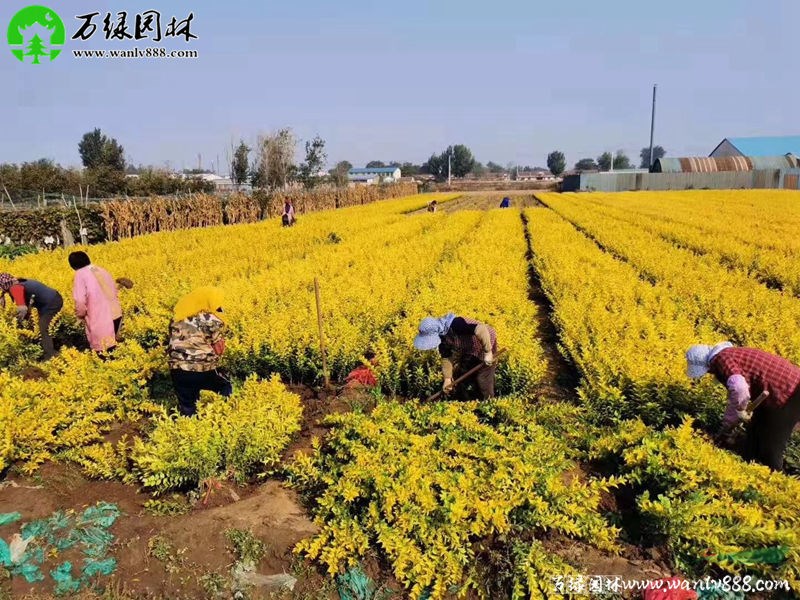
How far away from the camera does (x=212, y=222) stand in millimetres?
26078

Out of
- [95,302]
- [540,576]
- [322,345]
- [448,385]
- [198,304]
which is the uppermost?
[198,304]

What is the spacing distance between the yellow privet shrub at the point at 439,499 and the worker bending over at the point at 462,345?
96cm

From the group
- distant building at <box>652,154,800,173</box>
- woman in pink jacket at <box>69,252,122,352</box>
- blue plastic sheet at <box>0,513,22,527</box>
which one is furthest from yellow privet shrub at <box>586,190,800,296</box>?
distant building at <box>652,154,800,173</box>

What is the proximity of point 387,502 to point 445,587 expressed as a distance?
0.62m

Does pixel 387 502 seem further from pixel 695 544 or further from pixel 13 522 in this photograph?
pixel 13 522

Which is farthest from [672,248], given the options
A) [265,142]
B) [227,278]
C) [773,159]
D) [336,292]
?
[773,159]

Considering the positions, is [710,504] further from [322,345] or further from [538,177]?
[538,177]

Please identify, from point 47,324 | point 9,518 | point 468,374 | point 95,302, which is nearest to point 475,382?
point 468,374

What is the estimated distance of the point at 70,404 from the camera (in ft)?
16.3

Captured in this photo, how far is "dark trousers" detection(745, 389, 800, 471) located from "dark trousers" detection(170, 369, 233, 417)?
4890 millimetres

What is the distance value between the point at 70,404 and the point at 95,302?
197 cm

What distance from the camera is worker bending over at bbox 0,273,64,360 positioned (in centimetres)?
705

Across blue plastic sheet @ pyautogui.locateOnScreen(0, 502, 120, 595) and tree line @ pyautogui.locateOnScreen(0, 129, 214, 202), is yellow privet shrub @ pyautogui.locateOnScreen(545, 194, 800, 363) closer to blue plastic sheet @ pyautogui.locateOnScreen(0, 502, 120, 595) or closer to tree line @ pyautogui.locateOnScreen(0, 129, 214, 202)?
blue plastic sheet @ pyautogui.locateOnScreen(0, 502, 120, 595)

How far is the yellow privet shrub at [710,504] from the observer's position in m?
3.10
